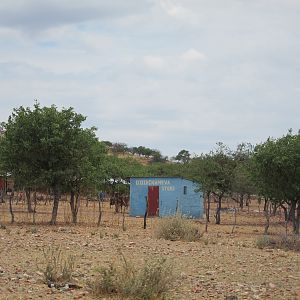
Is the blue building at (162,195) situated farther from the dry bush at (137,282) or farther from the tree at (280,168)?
the dry bush at (137,282)

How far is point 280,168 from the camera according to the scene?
25125mm

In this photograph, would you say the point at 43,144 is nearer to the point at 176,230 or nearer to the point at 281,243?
the point at 176,230

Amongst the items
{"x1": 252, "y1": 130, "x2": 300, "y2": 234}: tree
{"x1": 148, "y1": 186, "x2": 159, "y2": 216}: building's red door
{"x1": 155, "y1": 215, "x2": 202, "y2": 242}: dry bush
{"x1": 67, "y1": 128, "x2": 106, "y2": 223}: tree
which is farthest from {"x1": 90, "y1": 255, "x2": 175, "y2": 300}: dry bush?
{"x1": 148, "y1": 186, "x2": 159, "y2": 216}: building's red door

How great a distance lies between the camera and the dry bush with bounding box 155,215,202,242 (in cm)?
1988

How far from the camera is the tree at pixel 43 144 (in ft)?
84.8

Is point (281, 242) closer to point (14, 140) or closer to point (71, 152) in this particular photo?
point (71, 152)

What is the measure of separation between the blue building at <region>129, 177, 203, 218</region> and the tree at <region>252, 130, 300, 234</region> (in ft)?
55.2

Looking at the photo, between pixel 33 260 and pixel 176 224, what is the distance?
7.81 metres

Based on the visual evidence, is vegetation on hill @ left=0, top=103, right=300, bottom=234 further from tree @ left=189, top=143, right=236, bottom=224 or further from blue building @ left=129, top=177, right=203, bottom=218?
blue building @ left=129, top=177, right=203, bottom=218

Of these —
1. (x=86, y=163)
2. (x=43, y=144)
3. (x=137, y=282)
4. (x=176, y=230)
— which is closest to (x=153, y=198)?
(x=86, y=163)

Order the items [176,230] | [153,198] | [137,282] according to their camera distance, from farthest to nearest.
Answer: [153,198]
[176,230]
[137,282]

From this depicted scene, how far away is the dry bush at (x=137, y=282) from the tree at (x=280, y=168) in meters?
15.9

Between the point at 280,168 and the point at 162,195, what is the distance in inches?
775

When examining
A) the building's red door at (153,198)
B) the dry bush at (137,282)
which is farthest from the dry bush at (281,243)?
the building's red door at (153,198)
